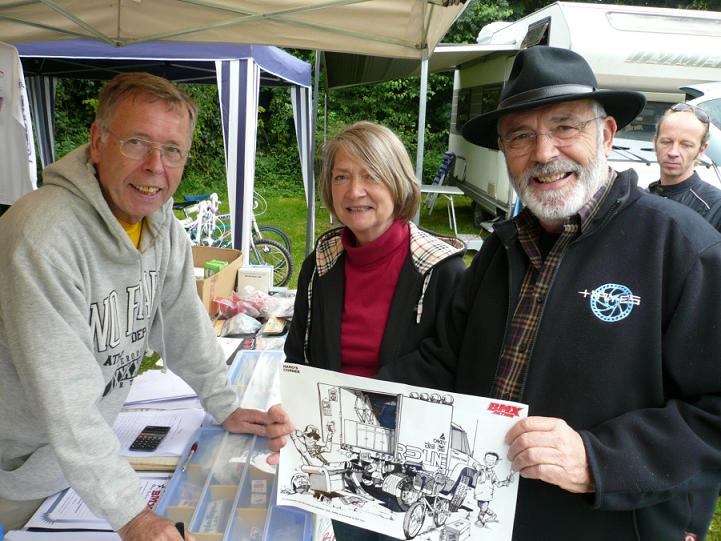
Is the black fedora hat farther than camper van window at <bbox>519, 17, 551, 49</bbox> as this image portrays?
No

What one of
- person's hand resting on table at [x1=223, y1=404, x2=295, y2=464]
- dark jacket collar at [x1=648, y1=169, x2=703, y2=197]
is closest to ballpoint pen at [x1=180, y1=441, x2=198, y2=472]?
person's hand resting on table at [x1=223, y1=404, x2=295, y2=464]

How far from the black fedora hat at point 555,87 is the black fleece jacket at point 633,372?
222 millimetres

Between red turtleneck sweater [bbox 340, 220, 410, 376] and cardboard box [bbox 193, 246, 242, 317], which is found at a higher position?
red turtleneck sweater [bbox 340, 220, 410, 376]

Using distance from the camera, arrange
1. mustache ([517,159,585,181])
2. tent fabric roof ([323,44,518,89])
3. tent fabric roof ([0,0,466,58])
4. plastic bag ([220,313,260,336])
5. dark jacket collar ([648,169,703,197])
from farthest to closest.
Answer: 1. tent fabric roof ([323,44,518,89])
2. dark jacket collar ([648,169,703,197])
3. plastic bag ([220,313,260,336])
4. tent fabric roof ([0,0,466,58])
5. mustache ([517,159,585,181])

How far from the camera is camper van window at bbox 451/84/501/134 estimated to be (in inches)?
419

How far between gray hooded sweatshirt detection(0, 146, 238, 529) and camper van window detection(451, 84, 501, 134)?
9.40 metres

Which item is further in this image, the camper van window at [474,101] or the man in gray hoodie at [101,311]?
the camper van window at [474,101]

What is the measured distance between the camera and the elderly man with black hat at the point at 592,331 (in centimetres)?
115

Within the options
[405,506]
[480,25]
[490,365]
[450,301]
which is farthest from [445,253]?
[480,25]

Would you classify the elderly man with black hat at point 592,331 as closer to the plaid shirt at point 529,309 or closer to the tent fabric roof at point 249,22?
the plaid shirt at point 529,309

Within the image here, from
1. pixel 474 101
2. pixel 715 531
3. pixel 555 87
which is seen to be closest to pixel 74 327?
pixel 555 87

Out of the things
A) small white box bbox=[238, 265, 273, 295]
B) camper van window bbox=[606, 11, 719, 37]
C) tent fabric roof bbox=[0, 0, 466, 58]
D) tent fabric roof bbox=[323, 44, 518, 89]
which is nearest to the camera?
tent fabric roof bbox=[0, 0, 466, 58]

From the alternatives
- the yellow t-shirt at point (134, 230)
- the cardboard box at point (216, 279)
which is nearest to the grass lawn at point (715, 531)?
the cardboard box at point (216, 279)

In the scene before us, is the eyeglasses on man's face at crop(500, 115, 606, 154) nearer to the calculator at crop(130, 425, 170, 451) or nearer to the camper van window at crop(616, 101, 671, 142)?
the calculator at crop(130, 425, 170, 451)
